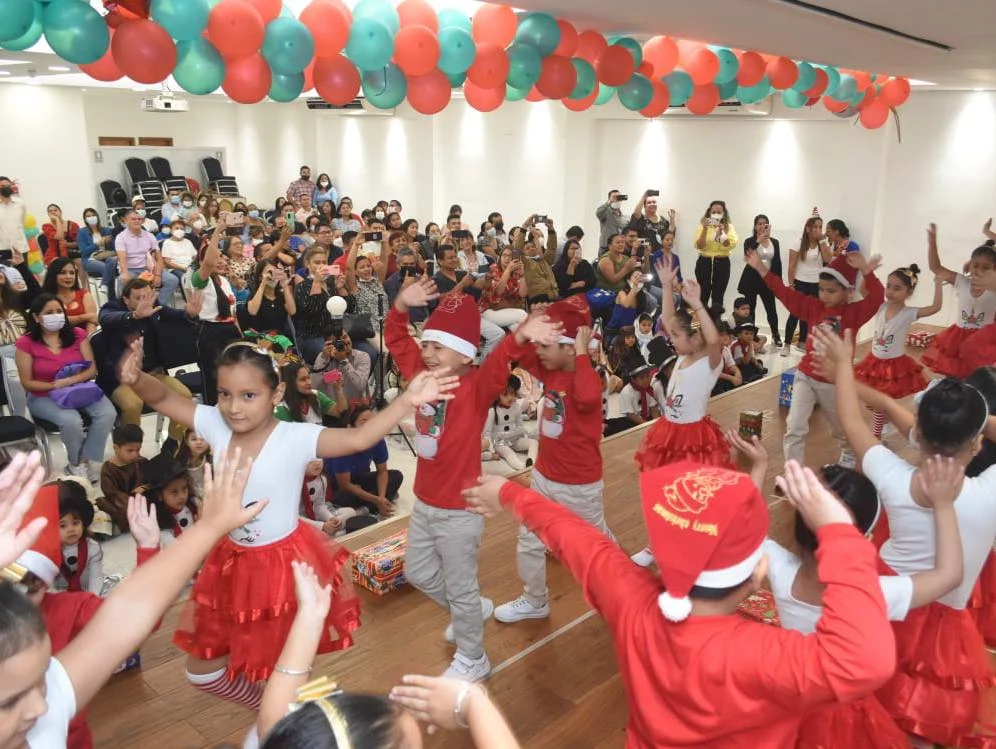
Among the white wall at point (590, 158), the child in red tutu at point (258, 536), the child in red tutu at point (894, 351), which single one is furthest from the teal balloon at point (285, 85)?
the white wall at point (590, 158)

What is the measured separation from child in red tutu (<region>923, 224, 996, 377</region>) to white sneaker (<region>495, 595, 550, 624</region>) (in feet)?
11.8

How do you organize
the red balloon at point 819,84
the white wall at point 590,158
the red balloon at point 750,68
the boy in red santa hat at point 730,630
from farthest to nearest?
the white wall at point 590,158 → the red balloon at point 819,84 → the red balloon at point 750,68 → the boy in red santa hat at point 730,630

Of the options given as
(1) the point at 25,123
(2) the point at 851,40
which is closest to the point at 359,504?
(2) the point at 851,40

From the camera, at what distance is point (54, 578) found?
1981mm

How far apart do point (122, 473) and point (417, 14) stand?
3079 millimetres

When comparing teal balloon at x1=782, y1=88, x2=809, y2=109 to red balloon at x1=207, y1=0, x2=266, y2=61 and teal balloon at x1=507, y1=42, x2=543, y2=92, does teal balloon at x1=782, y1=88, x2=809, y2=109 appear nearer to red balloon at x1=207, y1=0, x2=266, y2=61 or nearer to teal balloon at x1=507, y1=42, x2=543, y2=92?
teal balloon at x1=507, y1=42, x2=543, y2=92

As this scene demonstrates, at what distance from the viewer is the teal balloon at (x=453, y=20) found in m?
5.00

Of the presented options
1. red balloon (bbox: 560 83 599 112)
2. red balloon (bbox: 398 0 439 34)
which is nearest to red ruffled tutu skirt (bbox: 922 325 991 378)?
red balloon (bbox: 560 83 599 112)

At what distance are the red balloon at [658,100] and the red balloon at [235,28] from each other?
9.63ft

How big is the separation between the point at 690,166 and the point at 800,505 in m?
11.3

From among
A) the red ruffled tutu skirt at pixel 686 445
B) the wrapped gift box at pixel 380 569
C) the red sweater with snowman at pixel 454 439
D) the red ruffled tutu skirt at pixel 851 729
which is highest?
the red sweater with snowman at pixel 454 439

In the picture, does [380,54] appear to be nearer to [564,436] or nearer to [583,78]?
[583,78]

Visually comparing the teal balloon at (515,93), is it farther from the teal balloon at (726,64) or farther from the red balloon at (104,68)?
the red balloon at (104,68)

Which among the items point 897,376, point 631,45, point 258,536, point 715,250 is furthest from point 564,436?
point 715,250
